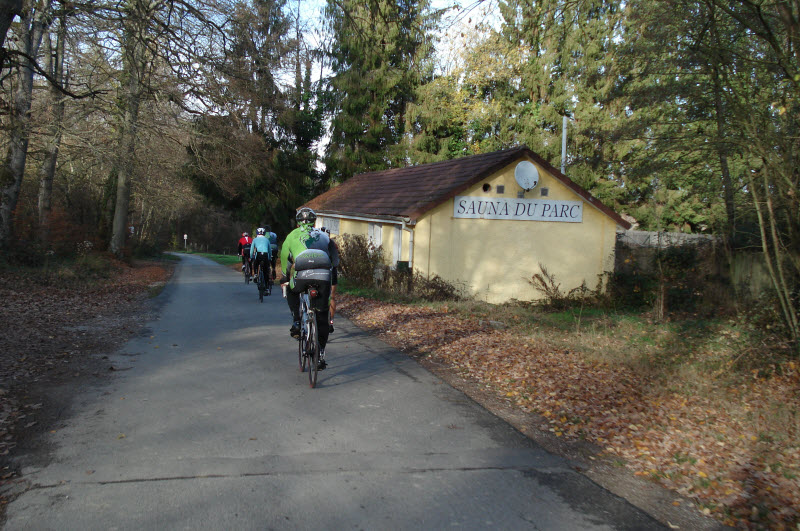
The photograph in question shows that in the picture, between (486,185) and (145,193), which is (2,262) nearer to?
(145,193)

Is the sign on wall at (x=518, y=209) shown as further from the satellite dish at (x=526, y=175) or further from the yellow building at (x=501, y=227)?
the satellite dish at (x=526, y=175)

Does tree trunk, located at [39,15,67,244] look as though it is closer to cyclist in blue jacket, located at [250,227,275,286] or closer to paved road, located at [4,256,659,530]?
cyclist in blue jacket, located at [250,227,275,286]

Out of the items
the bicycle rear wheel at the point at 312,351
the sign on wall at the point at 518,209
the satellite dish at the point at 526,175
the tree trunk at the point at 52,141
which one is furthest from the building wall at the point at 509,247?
the bicycle rear wheel at the point at 312,351

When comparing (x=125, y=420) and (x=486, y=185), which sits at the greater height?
(x=486, y=185)

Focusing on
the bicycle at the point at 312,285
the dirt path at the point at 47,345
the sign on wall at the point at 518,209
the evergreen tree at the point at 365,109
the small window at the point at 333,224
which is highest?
the evergreen tree at the point at 365,109

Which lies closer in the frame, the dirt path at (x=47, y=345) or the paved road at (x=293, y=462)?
the paved road at (x=293, y=462)

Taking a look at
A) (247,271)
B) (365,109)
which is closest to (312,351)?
(247,271)

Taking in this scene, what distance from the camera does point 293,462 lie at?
4762 millimetres

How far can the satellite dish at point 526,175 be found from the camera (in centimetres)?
1783

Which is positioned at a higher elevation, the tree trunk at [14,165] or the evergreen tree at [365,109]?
the evergreen tree at [365,109]

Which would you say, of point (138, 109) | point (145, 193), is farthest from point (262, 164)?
point (138, 109)

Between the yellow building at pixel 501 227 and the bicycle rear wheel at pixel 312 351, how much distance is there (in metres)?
10.3

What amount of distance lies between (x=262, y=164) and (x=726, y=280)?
20.2 m

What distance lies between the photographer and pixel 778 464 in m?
4.84
